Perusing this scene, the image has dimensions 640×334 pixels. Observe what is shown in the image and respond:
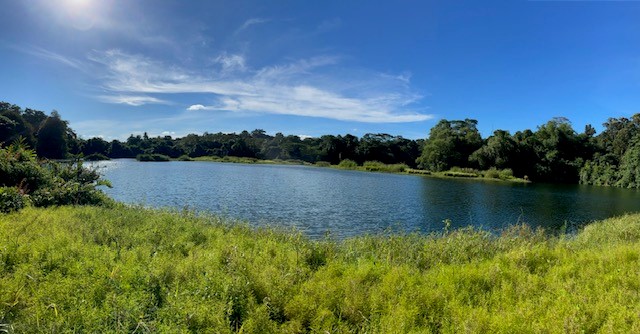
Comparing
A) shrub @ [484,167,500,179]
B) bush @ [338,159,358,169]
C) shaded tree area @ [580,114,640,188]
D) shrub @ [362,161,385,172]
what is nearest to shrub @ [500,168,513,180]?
shrub @ [484,167,500,179]

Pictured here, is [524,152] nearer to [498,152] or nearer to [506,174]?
[498,152]

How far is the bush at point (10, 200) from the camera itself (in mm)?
11728

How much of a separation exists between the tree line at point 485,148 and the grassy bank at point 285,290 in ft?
214

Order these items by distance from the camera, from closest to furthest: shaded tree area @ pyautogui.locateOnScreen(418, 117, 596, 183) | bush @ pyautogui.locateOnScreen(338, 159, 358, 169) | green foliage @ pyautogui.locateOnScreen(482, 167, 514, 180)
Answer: green foliage @ pyautogui.locateOnScreen(482, 167, 514, 180), shaded tree area @ pyautogui.locateOnScreen(418, 117, 596, 183), bush @ pyautogui.locateOnScreen(338, 159, 358, 169)

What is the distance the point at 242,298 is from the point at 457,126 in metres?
114

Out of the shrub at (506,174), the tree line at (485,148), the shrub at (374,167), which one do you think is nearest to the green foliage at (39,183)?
the tree line at (485,148)

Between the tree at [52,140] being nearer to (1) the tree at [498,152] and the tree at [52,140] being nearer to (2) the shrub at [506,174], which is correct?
(1) the tree at [498,152]

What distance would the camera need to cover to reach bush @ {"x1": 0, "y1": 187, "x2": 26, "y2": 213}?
11.7 meters

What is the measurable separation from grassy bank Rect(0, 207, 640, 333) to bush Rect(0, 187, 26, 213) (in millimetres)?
3431

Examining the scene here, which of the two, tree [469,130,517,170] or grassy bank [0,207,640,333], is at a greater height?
tree [469,130,517,170]

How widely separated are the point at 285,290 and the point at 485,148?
9565 cm

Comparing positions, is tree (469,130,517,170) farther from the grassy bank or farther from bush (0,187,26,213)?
bush (0,187,26,213)

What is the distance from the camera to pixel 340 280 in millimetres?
6902

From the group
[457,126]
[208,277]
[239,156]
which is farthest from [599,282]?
[239,156]
